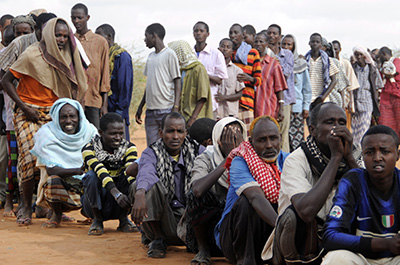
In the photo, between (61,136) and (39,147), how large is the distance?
0.90 feet

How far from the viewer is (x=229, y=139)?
18.1 ft

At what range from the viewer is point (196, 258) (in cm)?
535

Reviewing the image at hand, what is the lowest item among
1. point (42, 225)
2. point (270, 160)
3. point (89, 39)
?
point (42, 225)

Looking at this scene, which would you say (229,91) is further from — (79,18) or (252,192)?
(252,192)

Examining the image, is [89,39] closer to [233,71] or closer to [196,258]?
[233,71]

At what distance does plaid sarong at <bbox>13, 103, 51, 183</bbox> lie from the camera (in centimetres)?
773

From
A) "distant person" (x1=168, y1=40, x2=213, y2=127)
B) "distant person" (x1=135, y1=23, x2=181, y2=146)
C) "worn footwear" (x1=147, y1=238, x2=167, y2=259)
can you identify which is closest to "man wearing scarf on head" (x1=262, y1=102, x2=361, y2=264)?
"worn footwear" (x1=147, y1=238, x2=167, y2=259)

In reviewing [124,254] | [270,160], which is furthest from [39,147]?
[270,160]

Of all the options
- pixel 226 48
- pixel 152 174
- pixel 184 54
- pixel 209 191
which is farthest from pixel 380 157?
pixel 226 48

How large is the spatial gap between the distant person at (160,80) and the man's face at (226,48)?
104 centimetres

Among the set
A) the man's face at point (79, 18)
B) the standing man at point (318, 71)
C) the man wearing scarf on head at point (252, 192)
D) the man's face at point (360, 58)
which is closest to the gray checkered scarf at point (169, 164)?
the man wearing scarf on head at point (252, 192)

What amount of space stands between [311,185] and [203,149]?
1973 millimetres

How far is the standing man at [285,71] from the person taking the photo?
1097 centimetres

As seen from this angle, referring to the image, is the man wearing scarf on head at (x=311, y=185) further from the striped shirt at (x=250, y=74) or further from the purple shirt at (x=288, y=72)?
the purple shirt at (x=288, y=72)
